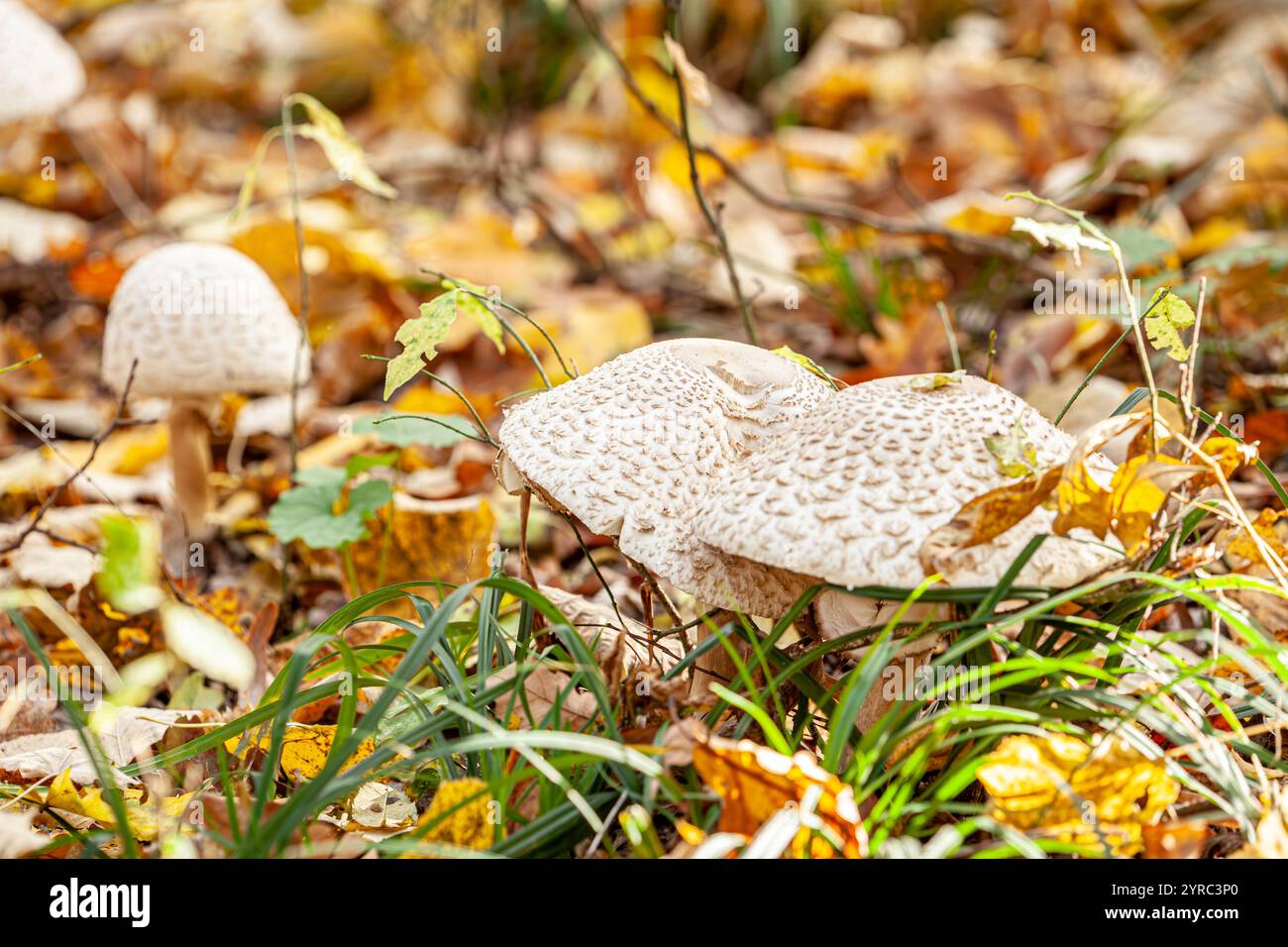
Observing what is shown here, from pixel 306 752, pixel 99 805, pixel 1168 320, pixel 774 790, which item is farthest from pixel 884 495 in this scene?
pixel 99 805

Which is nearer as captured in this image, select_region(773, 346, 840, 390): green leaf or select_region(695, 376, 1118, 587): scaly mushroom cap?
select_region(695, 376, 1118, 587): scaly mushroom cap

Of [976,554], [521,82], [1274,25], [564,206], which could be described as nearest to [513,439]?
[976,554]

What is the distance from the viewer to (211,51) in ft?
23.1

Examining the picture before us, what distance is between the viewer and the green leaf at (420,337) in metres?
1.64

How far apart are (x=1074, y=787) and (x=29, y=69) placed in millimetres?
3993

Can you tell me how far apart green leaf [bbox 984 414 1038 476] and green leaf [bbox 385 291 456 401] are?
0.76 m

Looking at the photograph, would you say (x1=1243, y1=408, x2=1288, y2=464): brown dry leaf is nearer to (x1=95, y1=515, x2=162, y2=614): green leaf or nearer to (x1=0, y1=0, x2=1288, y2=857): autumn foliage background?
(x1=0, y1=0, x2=1288, y2=857): autumn foliage background

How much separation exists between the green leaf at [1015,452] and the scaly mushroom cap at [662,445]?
0.32m

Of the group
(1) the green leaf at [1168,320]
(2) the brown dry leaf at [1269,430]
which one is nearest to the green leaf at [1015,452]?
(1) the green leaf at [1168,320]

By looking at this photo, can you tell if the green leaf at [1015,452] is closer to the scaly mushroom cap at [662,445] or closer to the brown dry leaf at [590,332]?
the scaly mushroom cap at [662,445]

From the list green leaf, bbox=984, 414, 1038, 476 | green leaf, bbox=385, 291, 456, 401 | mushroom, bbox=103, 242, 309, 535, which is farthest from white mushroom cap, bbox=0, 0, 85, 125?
green leaf, bbox=984, 414, 1038, 476

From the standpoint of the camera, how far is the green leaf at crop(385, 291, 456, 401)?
64.4 inches

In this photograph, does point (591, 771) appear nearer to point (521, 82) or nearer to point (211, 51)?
point (521, 82)
